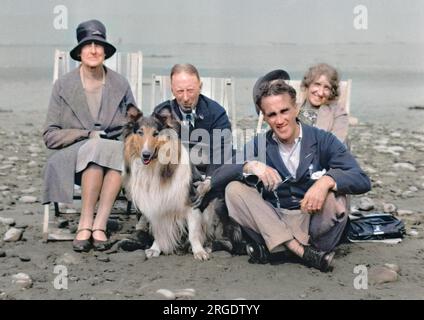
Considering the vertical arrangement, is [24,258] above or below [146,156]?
below

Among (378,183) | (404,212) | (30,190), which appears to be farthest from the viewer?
(378,183)

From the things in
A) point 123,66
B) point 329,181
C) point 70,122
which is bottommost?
point 329,181

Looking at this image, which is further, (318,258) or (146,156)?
(146,156)

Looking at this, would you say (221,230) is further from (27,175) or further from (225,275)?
(27,175)

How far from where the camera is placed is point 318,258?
4.70 metres

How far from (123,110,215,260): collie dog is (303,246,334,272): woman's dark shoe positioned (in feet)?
2.52

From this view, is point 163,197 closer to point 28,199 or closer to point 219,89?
point 219,89

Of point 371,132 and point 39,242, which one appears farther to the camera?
point 371,132

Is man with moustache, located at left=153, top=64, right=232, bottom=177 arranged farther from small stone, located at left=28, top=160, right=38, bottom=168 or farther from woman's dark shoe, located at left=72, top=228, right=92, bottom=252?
small stone, located at left=28, top=160, right=38, bottom=168

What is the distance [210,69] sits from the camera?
1398cm

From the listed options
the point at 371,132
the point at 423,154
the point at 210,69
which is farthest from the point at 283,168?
the point at 210,69

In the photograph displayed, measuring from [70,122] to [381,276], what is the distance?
2616 mm

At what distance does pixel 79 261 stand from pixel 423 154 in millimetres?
5461

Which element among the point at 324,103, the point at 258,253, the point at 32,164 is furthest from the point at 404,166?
the point at 32,164
